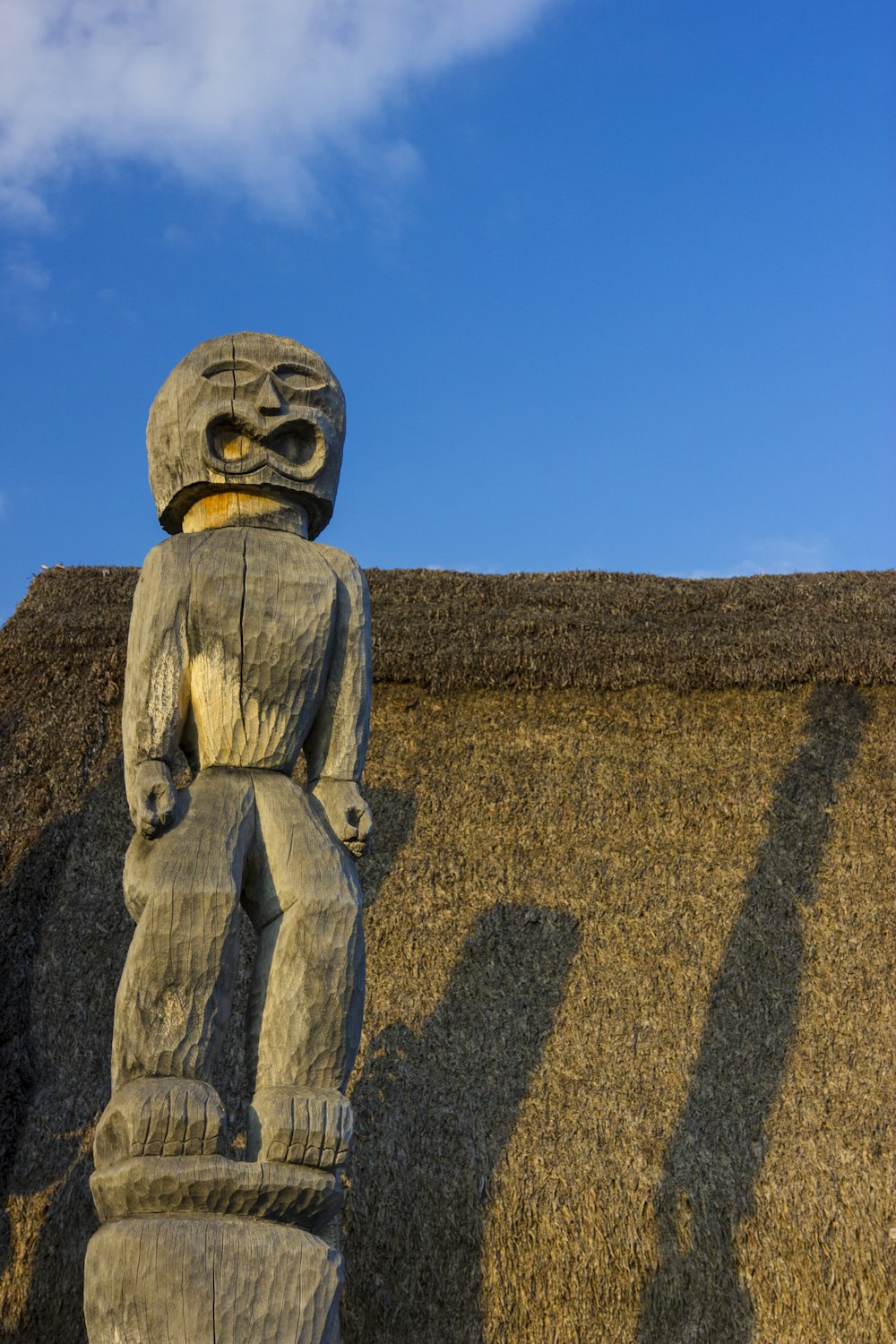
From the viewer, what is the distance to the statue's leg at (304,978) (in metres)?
3.51

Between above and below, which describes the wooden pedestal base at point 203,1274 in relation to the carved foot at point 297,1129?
below

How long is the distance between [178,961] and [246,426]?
5.15ft

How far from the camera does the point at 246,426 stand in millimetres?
4215

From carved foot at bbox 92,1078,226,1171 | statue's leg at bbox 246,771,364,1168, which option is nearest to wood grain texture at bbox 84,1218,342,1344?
carved foot at bbox 92,1078,226,1171

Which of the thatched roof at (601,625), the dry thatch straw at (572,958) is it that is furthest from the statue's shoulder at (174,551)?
the thatched roof at (601,625)

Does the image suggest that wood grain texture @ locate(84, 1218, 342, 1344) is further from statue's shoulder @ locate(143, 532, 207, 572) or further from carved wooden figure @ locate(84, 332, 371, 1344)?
statue's shoulder @ locate(143, 532, 207, 572)

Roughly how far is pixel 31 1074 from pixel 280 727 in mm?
3214

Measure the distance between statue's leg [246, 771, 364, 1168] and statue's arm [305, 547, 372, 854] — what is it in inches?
9.9

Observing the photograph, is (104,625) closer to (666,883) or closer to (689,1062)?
(666,883)

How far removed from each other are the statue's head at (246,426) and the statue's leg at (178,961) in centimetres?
112

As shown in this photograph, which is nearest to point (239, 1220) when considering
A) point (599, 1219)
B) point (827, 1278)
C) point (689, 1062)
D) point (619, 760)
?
point (599, 1219)

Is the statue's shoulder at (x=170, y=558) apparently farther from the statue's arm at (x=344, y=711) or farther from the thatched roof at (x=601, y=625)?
the thatched roof at (x=601, y=625)

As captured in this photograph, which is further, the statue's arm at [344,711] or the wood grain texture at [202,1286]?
the statue's arm at [344,711]

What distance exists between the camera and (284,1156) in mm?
3420
